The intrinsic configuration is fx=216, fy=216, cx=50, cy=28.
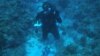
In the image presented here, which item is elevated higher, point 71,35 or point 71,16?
point 71,16

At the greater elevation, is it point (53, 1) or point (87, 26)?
point (53, 1)

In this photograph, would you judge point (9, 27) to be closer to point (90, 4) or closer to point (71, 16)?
point (71, 16)

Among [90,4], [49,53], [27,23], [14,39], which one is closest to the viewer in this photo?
[49,53]

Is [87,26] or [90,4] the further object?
[90,4]

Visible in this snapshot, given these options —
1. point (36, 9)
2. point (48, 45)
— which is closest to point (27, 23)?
point (36, 9)

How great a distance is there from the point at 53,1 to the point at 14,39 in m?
3.19

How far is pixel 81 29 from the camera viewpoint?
9.24 m

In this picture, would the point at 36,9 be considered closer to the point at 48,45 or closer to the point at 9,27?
the point at 9,27

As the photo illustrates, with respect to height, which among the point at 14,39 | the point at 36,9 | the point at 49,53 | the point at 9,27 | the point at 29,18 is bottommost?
the point at 49,53

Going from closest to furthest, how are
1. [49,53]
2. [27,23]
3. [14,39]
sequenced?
[49,53] < [14,39] < [27,23]

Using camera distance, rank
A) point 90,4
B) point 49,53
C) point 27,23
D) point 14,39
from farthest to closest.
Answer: point 90,4, point 27,23, point 14,39, point 49,53

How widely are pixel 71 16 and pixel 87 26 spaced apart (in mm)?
1086

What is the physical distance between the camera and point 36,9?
10297mm

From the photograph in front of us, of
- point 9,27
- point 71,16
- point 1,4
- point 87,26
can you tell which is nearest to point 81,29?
point 87,26
